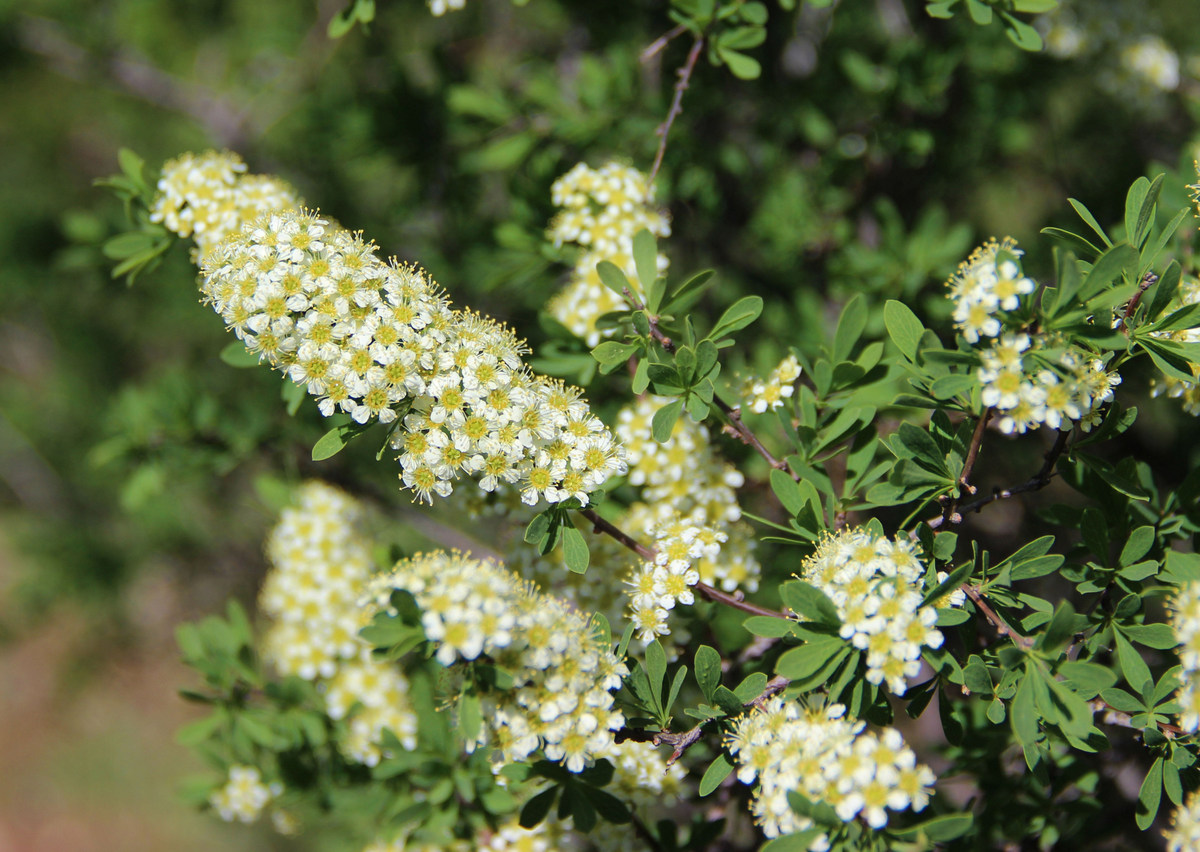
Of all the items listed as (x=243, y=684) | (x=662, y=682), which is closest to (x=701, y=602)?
(x=662, y=682)

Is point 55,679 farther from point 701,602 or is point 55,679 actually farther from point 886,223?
point 886,223

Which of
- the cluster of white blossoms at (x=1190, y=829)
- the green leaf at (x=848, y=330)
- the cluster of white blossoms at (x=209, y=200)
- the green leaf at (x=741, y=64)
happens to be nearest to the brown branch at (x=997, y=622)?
the cluster of white blossoms at (x=1190, y=829)

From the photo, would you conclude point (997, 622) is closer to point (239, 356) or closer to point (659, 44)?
point (659, 44)

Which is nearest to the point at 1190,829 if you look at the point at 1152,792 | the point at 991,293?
the point at 1152,792

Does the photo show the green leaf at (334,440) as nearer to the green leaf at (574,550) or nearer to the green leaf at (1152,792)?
the green leaf at (574,550)

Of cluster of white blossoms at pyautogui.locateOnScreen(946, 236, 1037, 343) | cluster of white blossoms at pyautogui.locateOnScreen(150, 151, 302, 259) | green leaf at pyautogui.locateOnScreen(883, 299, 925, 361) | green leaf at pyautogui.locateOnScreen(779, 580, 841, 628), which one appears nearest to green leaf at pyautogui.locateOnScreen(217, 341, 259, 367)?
cluster of white blossoms at pyautogui.locateOnScreen(150, 151, 302, 259)
